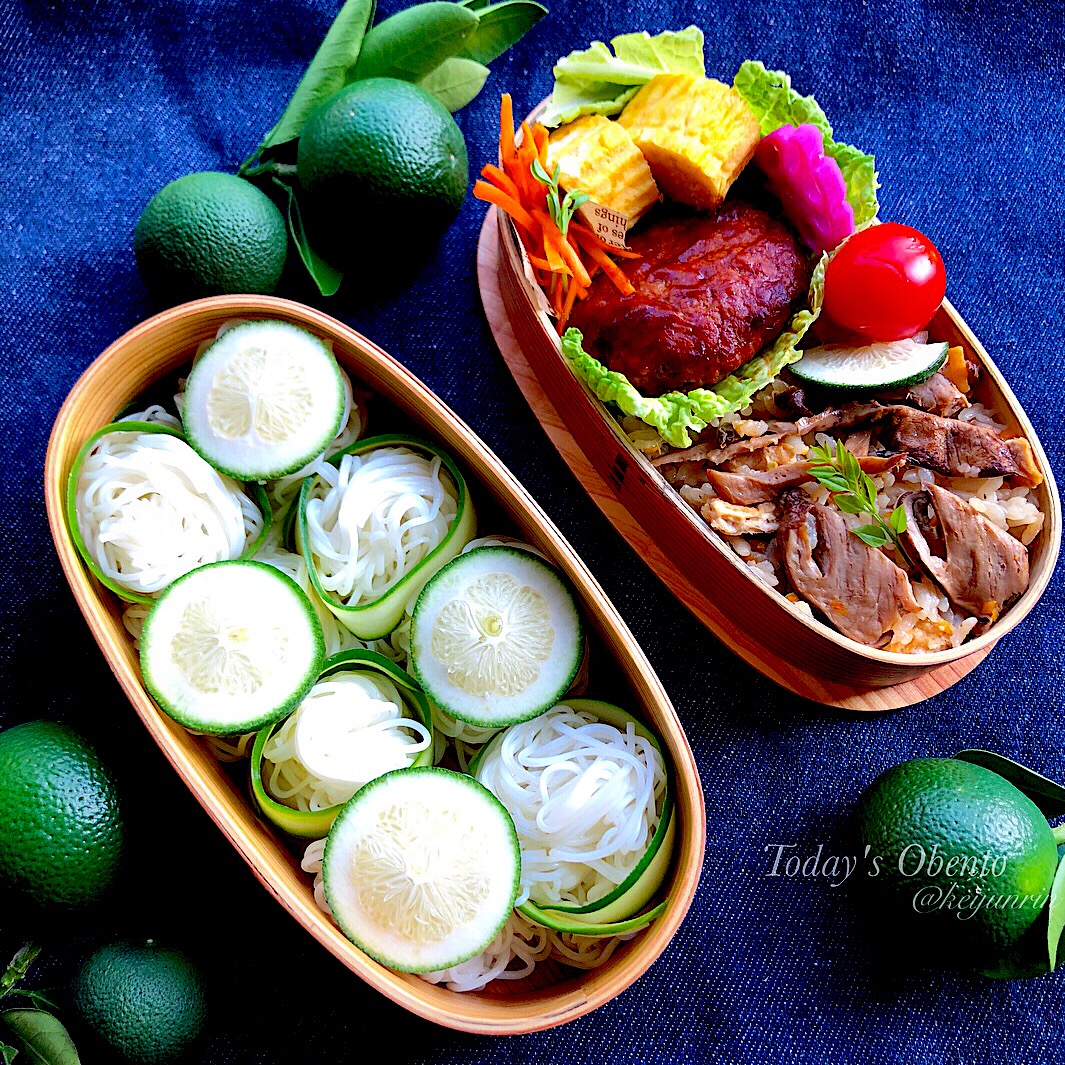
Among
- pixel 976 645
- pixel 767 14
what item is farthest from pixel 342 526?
pixel 767 14

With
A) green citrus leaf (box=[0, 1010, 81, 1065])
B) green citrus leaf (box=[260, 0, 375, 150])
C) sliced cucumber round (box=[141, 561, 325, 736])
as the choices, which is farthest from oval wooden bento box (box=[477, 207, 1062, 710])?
green citrus leaf (box=[0, 1010, 81, 1065])

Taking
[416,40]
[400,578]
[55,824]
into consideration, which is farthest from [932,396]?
[55,824]

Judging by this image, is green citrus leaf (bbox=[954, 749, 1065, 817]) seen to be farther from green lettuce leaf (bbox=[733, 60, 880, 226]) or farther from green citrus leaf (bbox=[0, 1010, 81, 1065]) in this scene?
green citrus leaf (bbox=[0, 1010, 81, 1065])

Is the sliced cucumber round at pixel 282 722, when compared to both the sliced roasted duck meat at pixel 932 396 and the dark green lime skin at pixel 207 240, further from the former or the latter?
the sliced roasted duck meat at pixel 932 396

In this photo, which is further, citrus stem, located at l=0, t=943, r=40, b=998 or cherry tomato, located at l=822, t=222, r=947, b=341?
cherry tomato, located at l=822, t=222, r=947, b=341

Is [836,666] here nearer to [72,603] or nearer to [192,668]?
[192,668]

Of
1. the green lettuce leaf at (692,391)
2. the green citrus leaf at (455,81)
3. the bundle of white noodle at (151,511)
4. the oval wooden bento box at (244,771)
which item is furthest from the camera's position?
the green citrus leaf at (455,81)

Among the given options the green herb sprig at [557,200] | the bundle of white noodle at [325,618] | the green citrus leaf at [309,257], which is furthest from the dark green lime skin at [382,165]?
the bundle of white noodle at [325,618]
